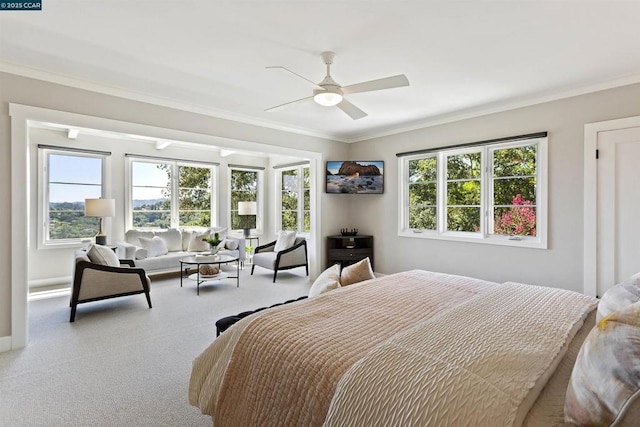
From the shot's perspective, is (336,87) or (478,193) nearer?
(336,87)

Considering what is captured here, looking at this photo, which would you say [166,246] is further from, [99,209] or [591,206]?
[591,206]

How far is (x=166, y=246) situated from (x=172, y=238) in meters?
0.23

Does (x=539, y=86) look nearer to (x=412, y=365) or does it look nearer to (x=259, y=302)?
(x=412, y=365)

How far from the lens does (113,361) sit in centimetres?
264

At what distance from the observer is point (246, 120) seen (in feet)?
15.2

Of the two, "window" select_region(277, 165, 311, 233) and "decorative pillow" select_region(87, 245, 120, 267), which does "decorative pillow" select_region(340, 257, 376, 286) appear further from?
"window" select_region(277, 165, 311, 233)

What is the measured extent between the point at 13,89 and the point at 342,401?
3.89m

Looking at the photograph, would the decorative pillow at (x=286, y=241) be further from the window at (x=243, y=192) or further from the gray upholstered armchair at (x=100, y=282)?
the gray upholstered armchair at (x=100, y=282)

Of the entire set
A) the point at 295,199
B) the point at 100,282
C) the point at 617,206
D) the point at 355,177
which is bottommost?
Result: the point at 100,282

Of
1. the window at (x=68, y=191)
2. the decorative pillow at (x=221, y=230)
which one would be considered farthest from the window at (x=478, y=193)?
the window at (x=68, y=191)

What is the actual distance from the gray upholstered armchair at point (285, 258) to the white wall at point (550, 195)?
1521 mm

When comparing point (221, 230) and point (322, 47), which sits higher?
point (322, 47)

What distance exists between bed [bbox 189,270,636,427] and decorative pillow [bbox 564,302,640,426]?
0.10 m

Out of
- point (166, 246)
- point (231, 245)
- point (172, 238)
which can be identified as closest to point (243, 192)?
point (231, 245)
